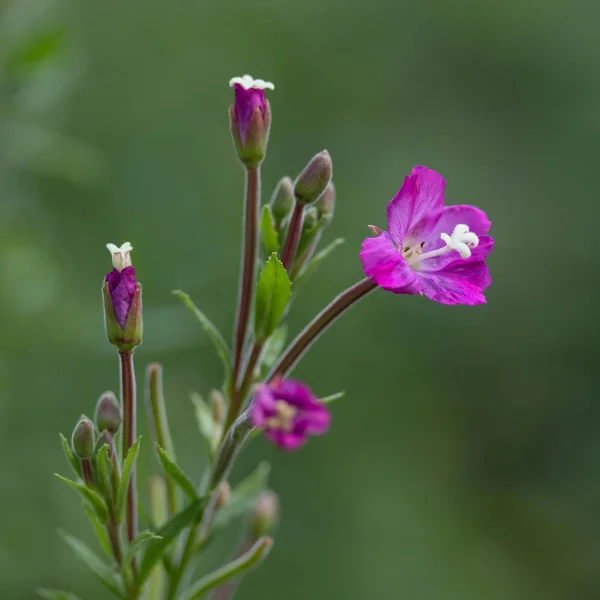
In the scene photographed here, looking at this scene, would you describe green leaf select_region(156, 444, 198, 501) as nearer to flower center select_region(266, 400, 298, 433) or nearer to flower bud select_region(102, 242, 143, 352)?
flower bud select_region(102, 242, 143, 352)

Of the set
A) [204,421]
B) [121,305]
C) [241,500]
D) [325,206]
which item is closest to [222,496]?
[241,500]

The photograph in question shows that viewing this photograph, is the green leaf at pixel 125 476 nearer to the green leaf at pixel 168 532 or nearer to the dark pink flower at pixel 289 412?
the green leaf at pixel 168 532

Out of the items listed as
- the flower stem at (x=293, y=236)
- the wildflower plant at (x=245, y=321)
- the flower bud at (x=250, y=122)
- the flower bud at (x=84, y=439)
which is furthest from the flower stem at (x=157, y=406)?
the flower bud at (x=250, y=122)

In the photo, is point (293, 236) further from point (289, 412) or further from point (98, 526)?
point (98, 526)

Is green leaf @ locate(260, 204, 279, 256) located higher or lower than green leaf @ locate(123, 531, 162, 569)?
higher

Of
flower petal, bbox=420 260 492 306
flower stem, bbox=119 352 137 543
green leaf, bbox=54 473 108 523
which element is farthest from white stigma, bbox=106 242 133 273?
flower petal, bbox=420 260 492 306

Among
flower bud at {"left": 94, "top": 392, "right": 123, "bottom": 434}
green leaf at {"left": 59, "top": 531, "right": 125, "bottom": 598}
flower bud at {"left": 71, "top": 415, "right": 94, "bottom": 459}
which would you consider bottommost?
green leaf at {"left": 59, "top": 531, "right": 125, "bottom": 598}
